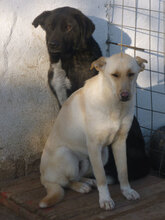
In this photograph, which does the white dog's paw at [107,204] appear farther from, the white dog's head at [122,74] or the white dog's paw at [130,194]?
the white dog's head at [122,74]

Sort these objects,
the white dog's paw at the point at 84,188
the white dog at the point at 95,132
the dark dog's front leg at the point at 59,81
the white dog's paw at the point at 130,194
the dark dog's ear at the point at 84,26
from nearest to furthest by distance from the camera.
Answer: the white dog at the point at 95,132, the white dog's paw at the point at 130,194, the white dog's paw at the point at 84,188, the dark dog's ear at the point at 84,26, the dark dog's front leg at the point at 59,81

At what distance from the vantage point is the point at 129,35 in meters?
4.18

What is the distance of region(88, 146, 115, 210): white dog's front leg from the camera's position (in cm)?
277

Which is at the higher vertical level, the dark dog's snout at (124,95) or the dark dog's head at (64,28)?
the dark dog's head at (64,28)

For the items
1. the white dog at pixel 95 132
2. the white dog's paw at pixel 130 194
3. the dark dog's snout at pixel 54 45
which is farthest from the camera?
the dark dog's snout at pixel 54 45

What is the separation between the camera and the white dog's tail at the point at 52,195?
2795 millimetres

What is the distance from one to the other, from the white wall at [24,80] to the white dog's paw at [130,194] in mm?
1192

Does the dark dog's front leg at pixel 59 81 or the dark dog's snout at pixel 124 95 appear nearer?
the dark dog's snout at pixel 124 95

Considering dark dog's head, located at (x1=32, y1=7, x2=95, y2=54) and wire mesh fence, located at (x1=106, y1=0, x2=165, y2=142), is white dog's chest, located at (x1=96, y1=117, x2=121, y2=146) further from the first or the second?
wire mesh fence, located at (x1=106, y1=0, x2=165, y2=142)

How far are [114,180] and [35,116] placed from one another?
3.61 ft

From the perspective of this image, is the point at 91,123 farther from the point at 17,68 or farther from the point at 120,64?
the point at 17,68

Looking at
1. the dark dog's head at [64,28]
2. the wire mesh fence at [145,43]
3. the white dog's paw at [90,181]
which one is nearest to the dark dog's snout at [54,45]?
the dark dog's head at [64,28]

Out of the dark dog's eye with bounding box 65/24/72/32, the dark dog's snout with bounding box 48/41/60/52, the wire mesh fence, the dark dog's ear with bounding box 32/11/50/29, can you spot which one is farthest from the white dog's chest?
the wire mesh fence

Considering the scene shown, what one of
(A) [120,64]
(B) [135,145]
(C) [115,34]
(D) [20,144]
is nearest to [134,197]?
(B) [135,145]
